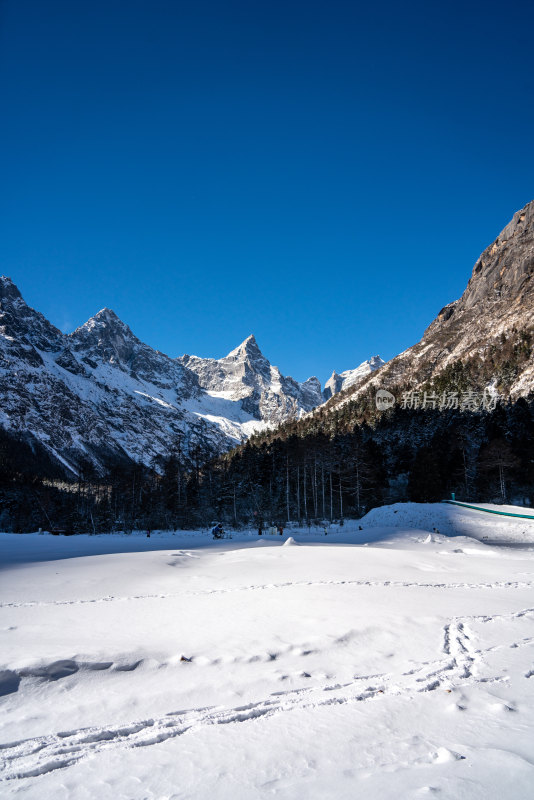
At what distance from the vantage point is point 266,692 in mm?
4863

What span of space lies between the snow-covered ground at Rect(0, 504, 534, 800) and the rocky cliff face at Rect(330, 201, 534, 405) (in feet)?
259

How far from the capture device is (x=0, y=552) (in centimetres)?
1903

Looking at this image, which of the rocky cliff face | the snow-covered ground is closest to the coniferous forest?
the rocky cliff face

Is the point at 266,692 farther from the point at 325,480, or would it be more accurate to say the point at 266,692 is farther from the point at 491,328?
the point at 491,328

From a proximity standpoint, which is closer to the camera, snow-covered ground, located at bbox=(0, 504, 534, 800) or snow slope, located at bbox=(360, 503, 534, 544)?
snow-covered ground, located at bbox=(0, 504, 534, 800)

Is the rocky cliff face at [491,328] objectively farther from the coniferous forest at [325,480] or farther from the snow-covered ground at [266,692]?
the snow-covered ground at [266,692]

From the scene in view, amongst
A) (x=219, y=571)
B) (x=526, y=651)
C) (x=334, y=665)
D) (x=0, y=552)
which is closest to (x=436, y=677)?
(x=334, y=665)

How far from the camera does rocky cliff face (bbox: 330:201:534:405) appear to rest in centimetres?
8681

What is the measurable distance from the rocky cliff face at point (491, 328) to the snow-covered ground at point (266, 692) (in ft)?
259

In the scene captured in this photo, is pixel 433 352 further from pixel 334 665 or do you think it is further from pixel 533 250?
pixel 334 665

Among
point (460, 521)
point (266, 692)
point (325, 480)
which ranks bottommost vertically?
point (460, 521)

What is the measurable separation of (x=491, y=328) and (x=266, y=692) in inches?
5165

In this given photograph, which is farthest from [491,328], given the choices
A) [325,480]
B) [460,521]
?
[460,521]

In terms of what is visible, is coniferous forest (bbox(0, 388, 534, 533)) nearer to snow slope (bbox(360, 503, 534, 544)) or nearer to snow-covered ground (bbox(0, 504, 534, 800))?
snow slope (bbox(360, 503, 534, 544))
